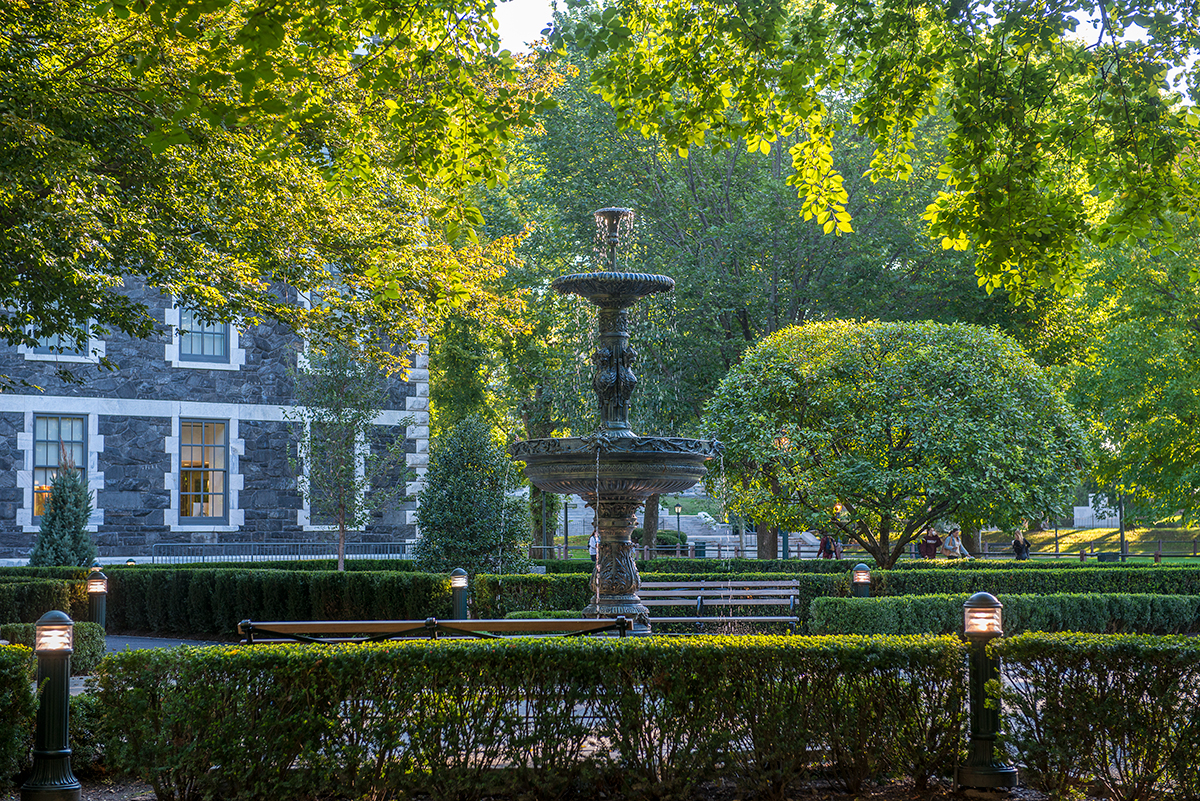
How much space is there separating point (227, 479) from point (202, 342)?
305cm

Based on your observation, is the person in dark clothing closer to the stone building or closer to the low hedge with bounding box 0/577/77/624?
the stone building

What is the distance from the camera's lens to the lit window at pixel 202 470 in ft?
76.5

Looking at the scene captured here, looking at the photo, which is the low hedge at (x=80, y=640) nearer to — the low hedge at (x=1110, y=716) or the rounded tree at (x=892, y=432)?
the low hedge at (x=1110, y=716)

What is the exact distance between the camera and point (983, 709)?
6.52 meters

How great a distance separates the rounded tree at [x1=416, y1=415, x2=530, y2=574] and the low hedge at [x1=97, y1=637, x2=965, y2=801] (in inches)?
447

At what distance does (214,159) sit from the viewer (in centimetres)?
1230

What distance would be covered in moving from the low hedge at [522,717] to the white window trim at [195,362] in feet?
58.7

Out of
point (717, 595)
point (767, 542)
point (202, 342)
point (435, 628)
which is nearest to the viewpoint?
point (435, 628)

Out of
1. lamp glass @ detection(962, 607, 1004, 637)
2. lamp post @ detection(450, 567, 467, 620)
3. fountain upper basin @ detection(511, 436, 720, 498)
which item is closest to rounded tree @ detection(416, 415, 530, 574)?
lamp post @ detection(450, 567, 467, 620)

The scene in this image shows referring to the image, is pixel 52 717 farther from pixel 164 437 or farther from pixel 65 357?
pixel 164 437

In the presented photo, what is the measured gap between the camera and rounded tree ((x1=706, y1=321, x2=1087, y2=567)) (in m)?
17.2

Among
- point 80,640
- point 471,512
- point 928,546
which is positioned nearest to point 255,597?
point 471,512

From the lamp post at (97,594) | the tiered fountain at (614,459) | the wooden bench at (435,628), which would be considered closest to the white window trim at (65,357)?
the lamp post at (97,594)

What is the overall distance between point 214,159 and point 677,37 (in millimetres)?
5786
